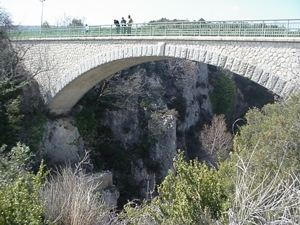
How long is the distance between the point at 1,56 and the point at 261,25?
11.1m

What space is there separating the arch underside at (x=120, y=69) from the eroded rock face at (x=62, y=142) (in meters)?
1.12

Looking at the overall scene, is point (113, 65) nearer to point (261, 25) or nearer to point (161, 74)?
point (261, 25)

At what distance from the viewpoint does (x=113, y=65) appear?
44.5 feet

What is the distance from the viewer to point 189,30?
1023 centimetres

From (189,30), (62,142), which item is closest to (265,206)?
(189,30)

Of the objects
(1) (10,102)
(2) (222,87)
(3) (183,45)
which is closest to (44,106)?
(1) (10,102)

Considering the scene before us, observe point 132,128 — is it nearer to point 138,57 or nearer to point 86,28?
point 86,28

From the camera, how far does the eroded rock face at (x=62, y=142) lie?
14.6 m

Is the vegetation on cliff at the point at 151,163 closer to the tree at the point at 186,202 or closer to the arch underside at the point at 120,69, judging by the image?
the tree at the point at 186,202

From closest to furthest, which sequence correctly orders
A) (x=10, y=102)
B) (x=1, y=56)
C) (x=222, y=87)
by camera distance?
(x=10, y=102)
(x=1, y=56)
(x=222, y=87)

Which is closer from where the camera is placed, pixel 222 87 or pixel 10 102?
pixel 10 102

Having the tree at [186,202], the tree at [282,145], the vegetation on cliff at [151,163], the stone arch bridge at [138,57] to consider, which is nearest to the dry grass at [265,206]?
the vegetation on cliff at [151,163]

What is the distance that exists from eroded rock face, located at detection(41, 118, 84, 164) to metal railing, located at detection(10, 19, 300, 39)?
407cm

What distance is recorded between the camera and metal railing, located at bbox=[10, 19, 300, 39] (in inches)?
323
